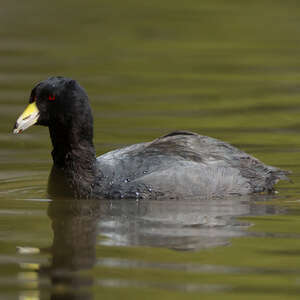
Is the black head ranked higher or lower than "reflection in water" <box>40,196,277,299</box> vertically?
higher

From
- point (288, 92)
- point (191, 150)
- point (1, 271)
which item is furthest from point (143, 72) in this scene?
point (1, 271)

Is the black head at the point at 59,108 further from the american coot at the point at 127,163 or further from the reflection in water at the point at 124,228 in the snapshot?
the reflection in water at the point at 124,228

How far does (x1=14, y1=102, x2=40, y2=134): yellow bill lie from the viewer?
34.8 feet

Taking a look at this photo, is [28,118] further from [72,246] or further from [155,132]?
[155,132]

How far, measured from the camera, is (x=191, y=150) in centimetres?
1127

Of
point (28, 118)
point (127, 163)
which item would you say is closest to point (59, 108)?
point (28, 118)

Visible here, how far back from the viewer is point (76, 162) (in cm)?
1114

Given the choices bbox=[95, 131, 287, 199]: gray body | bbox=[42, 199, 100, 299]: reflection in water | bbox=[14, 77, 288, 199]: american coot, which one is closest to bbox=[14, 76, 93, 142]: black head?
bbox=[14, 77, 288, 199]: american coot

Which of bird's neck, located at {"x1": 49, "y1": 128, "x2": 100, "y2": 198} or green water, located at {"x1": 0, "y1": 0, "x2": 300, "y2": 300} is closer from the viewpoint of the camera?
→ green water, located at {"x1": 0, "y1": 0, "x2": 300, "y2": 300}

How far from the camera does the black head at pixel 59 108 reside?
1073cm

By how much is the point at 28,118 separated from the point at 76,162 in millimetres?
820

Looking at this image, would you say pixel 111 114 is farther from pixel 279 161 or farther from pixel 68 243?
pixel 68 243

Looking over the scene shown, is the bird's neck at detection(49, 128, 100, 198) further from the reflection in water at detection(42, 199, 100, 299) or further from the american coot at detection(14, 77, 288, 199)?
the reflection in water at detection(42, 199, 100, 299)

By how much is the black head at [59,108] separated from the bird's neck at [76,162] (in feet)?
0.28
